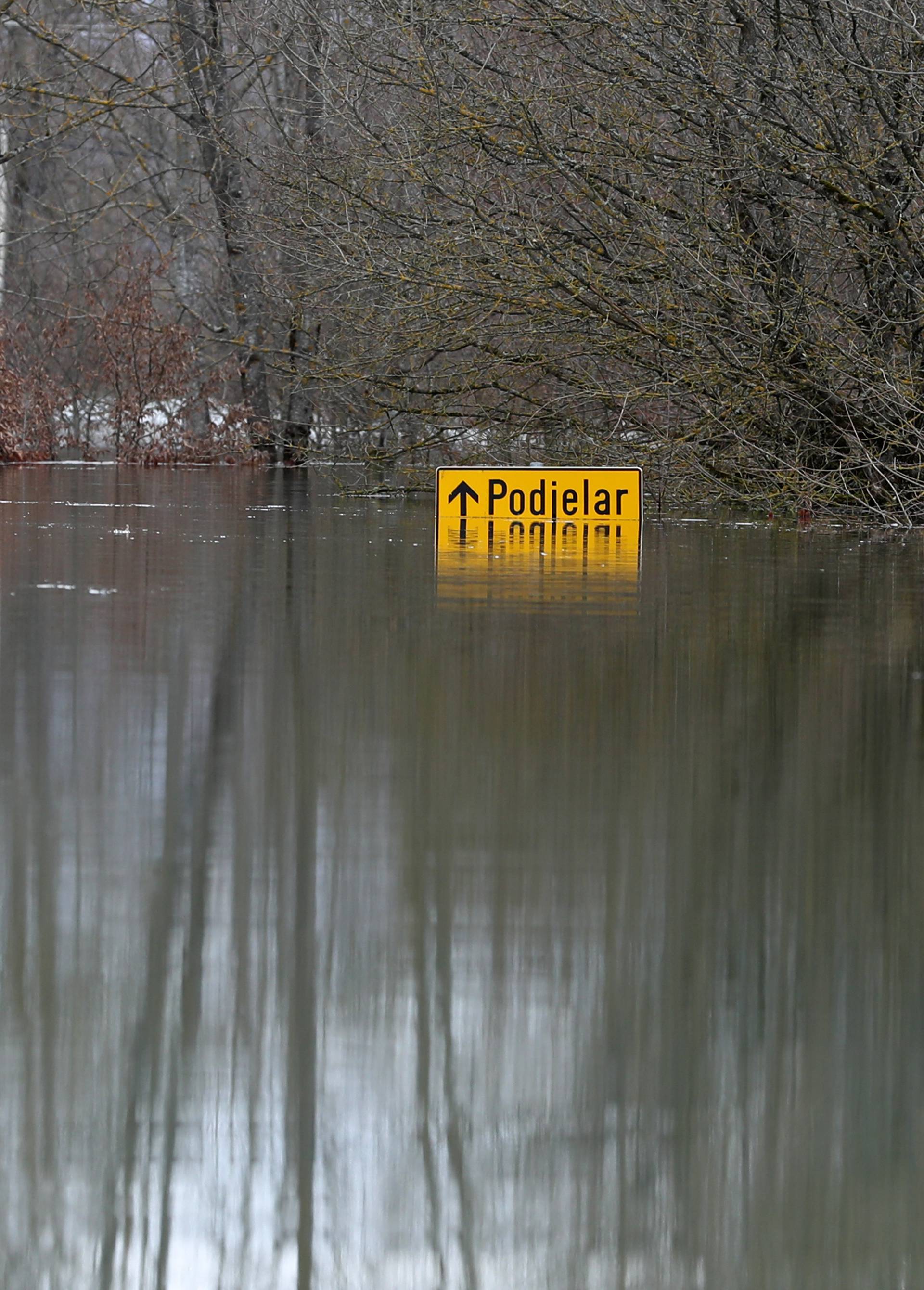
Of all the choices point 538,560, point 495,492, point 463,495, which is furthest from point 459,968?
point 495,492

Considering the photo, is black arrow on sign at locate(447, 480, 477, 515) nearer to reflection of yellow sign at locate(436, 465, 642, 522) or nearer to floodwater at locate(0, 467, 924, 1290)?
reflection of yellow sign at locate(436, 465, 642, 522)

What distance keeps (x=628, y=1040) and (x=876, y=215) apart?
9.51m

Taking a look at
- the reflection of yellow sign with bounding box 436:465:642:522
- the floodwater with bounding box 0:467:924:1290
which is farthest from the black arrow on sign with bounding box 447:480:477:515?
the floodwater with bounding box 0:467:924:1290

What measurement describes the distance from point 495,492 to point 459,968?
30.4 feet

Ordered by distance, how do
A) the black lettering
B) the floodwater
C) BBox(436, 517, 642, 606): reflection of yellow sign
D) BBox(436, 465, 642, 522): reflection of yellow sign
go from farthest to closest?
the black lettering
BBox(436, 465, 642, 522): reflection of yellow sign
BBox(436, 517, 642, 606): reflection of yellow sign
the floodwater

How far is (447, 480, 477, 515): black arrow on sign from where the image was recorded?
11.5 meters

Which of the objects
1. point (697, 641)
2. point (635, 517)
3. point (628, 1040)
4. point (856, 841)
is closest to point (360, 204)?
point (635, 517)

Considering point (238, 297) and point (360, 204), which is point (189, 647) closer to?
point (360, 204)

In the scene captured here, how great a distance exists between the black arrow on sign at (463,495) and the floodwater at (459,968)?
586 centimetres

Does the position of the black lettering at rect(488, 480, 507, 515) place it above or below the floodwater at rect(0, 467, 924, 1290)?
above

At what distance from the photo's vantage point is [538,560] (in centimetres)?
895

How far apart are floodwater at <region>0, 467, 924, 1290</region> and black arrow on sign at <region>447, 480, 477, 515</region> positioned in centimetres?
586

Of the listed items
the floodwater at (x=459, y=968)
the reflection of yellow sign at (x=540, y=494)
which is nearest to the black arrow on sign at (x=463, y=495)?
the reflection of yellow sign at (x=540, y=494)

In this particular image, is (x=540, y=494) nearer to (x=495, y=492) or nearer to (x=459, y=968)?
(x=495, y=492)
